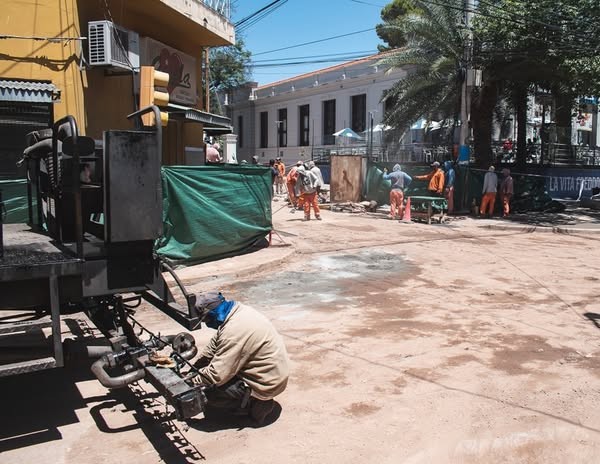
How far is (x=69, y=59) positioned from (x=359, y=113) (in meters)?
30.5

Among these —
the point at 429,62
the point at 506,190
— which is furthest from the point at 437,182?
the point at 429,62

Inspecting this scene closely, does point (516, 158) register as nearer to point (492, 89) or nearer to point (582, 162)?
point (582, 162)

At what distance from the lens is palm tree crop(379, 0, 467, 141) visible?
2020 centimetres

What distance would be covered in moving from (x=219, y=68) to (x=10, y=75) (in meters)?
38.0

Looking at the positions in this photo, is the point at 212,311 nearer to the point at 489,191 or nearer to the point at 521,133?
the point at 489,191

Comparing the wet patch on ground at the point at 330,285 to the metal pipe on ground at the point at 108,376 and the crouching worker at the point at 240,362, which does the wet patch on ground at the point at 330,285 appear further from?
the metal pipe on ground at the point at 108,376

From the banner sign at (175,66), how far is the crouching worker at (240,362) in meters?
9.82

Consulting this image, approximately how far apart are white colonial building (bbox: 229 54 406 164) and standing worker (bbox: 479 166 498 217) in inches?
580

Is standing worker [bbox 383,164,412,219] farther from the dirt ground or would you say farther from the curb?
the dirt ground

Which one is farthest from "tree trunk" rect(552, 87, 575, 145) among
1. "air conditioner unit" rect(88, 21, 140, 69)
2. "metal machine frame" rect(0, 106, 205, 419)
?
"metal machine frame" rect(0, 106, 205, 419)

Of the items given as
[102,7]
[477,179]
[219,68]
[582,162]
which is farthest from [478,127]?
[219,68]

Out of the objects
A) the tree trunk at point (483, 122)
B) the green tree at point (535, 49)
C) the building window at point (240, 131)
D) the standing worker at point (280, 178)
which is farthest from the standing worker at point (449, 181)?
the building window at point (240, 131)

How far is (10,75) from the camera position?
9.80 meters

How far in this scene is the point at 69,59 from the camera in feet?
33.7
